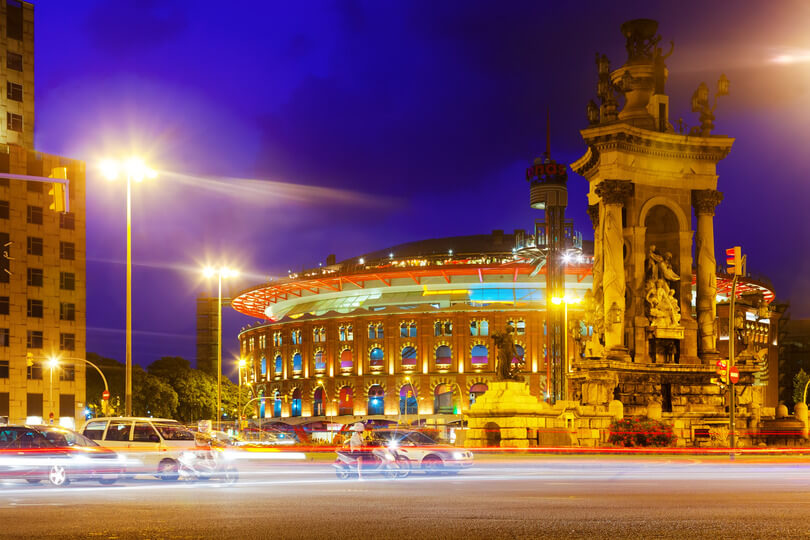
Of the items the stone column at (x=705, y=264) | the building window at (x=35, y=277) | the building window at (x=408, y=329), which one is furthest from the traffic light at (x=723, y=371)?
the building window at (x=408, y=329)

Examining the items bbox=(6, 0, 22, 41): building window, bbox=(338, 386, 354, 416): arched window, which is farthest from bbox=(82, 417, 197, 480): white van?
bbox=(338, 386, 354, 416): arched window

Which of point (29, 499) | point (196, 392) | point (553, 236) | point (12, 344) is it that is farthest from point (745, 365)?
point (196, 392)

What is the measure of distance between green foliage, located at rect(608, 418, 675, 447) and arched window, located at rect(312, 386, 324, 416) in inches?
3960

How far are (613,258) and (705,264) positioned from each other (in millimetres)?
5426

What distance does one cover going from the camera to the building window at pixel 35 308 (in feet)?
257

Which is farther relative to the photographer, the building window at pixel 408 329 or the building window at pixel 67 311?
the building window at pixel 408 329

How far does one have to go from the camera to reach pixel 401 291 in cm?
13575

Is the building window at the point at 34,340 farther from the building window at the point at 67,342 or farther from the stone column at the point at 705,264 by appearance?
the stone column at the point at 705,264

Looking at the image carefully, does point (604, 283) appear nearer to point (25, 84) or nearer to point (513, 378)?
point (513, 378)

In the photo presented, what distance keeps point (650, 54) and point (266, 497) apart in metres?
32.8

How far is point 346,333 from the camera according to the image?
135 meters

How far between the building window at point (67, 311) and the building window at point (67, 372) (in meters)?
3.62

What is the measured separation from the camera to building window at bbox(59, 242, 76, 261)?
262 ft

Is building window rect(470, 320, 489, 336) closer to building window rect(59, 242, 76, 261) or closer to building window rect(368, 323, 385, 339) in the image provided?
building window rect(368, 323, 385, 339)
